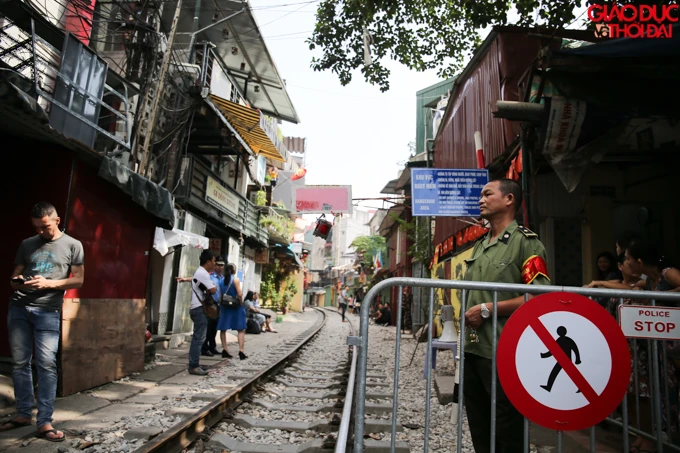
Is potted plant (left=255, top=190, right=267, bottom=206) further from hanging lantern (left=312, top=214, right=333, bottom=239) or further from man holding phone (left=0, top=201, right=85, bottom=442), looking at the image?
man holding phone (left=0, top=201, right=85, bottom=442)

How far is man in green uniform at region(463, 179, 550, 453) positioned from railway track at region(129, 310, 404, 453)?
2.82ft

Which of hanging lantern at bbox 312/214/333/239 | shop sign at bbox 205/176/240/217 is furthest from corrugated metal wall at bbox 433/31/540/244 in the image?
hanging lantern at bbox 312/214/333/239

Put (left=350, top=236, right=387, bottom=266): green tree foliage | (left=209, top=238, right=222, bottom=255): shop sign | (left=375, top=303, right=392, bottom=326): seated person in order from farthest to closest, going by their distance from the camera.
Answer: (left=350, top=236, right=387, bottom=266): green tree foliage
(left=375, top=303, right=392, bottom=326): seated person
(left=209, top=238, right=222, bottom=255): shop sign

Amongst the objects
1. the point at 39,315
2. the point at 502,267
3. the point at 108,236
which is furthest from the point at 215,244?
the point at 502,267

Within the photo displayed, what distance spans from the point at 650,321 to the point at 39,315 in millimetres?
4318

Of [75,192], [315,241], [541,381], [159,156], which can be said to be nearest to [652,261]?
[541,381]

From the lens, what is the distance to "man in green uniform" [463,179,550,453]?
2268 mm

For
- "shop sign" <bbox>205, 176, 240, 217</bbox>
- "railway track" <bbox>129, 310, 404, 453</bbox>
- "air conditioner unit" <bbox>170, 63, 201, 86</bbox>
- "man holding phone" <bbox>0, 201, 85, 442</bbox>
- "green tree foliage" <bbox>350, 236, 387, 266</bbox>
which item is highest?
"air conditioner unit" <bbox>170, 63, 201, 86</bbox>

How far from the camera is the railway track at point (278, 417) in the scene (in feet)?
12.0

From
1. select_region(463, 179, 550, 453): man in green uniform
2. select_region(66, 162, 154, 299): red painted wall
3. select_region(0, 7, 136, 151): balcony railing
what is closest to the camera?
select_region(463, 179, 550, 453): man in green uniform

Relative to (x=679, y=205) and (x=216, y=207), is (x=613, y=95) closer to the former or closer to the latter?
(x=679, y=205)

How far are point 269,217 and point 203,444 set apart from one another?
1863 cm

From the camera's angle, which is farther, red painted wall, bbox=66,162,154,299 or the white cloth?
the white cloth

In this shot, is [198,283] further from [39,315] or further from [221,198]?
[221,198]
